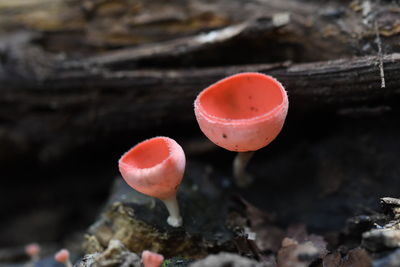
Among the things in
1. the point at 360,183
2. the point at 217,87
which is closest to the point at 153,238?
the point at 217,87

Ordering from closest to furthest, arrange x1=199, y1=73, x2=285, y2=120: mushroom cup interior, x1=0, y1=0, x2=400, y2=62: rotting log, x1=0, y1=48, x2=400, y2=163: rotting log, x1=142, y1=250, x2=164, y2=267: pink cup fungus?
x1=142, y1=250, x2=164, y2=267: pink cup fungus, x1=199, y1=73, x2=285, y2=120: mushroom cup interior, x1=0, y1=48, x2=400, y2=163: rotting log, x1=0, y1=0, x2=400, y2=62: rotting log

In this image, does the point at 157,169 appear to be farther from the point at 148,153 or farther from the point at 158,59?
the point at 158,59

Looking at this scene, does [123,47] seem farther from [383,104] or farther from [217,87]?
[383,104]

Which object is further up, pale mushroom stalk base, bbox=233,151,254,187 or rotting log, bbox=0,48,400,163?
rotting log, bbox=0,48,400,163

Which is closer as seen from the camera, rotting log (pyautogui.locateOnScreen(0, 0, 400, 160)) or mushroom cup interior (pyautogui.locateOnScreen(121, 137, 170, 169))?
mushroom cup interior (pyautogui.locateOnScreen(121, 137, 170, 169))

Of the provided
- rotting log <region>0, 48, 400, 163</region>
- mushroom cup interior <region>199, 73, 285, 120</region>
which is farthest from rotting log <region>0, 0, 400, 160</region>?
mushroom cup interior <region>199, 73, 285, 120</region>

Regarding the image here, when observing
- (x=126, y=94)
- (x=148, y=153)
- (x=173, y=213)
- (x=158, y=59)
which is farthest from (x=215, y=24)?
Result: (x=173, y=213)

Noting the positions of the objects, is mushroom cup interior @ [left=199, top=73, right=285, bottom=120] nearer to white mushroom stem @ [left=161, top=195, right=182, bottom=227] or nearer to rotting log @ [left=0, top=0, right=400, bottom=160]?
rotting log @ [left=0, top=0, right=400, bottom=160]
